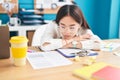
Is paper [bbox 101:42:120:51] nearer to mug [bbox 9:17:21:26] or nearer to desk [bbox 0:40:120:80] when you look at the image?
desk [bbox 0:40:120:80]

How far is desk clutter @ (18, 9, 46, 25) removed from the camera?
2895 mm

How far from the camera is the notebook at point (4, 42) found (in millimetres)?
1178

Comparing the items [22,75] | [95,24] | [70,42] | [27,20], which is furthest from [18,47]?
[95,24]

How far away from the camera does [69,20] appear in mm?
1552

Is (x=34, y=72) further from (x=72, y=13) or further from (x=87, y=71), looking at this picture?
(x=72, y=13)

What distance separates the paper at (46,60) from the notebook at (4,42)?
5.4 inches

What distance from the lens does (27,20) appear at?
2.92 meters

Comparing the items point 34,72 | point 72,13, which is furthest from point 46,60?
point 72,13

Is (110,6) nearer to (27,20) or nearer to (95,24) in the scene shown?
(95,24)

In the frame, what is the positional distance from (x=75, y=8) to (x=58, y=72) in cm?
77

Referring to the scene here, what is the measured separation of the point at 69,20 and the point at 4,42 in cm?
56

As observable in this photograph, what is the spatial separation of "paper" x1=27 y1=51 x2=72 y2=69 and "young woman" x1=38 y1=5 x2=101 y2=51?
0.40 feet

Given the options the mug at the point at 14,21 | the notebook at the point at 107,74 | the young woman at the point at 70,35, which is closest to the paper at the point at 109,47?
the young woman at the point at 70,35

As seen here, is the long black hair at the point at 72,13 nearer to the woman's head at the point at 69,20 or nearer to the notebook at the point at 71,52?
the woman's head at the point at 69,20
